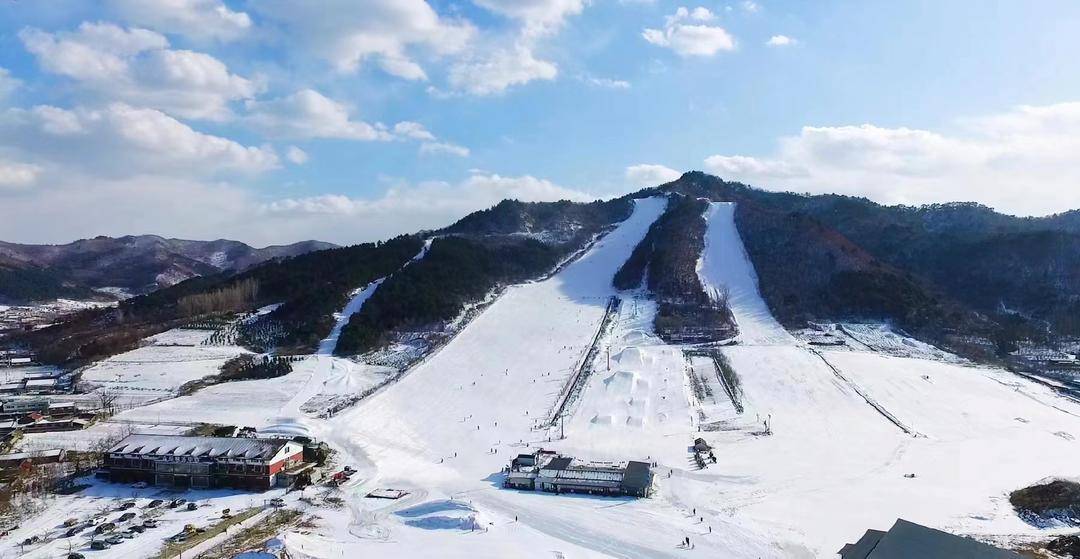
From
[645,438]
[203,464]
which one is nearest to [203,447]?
[203,464]

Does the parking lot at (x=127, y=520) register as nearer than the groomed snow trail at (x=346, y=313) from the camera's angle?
Yes

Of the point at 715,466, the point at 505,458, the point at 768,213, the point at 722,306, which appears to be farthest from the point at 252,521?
the point at 768,213

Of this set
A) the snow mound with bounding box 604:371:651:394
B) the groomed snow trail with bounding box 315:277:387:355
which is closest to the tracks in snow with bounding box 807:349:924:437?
the snow mound with bounding box 604:371:651:394

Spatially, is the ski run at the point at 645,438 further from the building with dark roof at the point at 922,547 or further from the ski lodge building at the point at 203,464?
the building with dark roof at the point at 922,547

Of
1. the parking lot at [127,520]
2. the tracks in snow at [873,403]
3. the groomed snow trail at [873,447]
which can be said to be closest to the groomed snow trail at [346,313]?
the parking lot at [127,520]

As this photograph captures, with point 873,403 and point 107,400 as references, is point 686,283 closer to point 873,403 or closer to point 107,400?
point 873,403

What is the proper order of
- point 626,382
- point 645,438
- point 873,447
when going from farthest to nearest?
1. point 626,382
2. point 645,438
3. point 873,447
